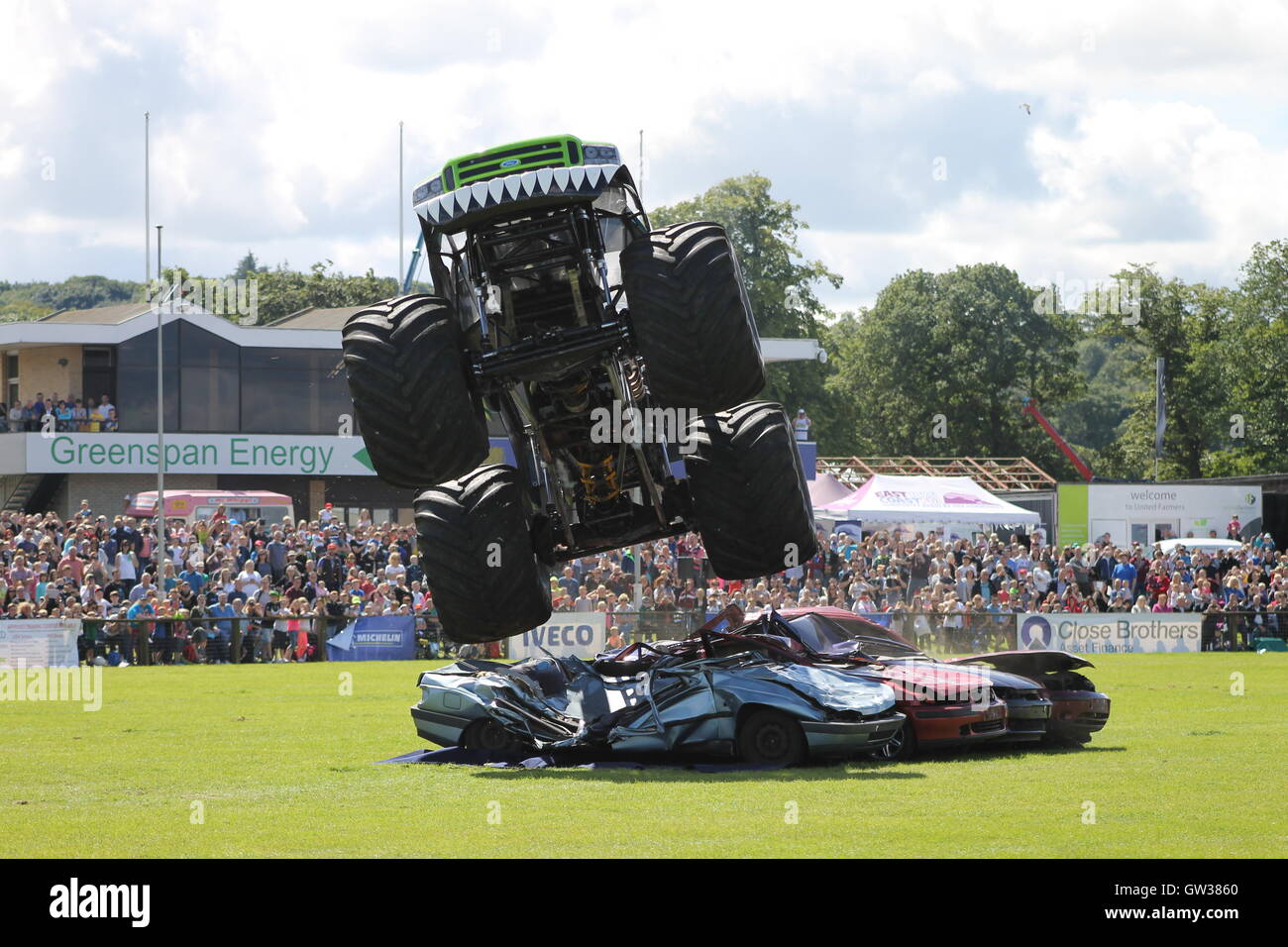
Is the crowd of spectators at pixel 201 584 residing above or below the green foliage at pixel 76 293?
below

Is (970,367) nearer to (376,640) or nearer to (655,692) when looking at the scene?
(376,640)

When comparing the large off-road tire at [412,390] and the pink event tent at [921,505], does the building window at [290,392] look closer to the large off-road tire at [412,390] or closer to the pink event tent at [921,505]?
the pink event tent at [921,505]

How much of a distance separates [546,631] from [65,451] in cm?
2047

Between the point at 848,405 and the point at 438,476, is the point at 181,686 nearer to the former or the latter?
the point at 438,476

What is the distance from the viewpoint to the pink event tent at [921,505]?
1591 inches

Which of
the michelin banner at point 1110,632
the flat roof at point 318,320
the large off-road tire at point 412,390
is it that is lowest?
the michelin banner at point 1110,632

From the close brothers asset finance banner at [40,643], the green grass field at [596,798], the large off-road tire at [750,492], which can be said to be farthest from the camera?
the close brothers asset finance banner at [40,643]

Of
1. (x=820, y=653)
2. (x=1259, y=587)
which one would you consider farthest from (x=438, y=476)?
(x=1259, y=587)

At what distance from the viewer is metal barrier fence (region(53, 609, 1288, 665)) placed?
1103 inches

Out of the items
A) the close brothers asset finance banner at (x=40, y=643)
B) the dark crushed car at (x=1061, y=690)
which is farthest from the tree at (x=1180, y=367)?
the dark crushed car at (x=1061, y=690)

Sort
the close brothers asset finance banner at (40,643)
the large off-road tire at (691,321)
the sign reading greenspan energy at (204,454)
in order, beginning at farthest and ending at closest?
the sign reading greenspan energy at (204,454)
the close brothers asset finance banner at (40,643)
the large off-road tire at (691,321)

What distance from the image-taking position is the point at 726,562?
535 inches

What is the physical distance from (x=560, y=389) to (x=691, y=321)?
6.20 feet

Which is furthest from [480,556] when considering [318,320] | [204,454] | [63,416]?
[318,320]
